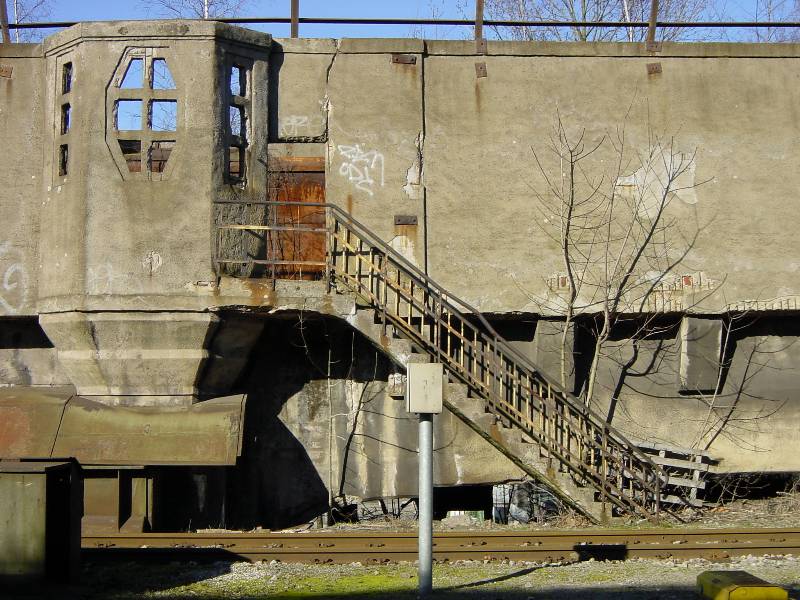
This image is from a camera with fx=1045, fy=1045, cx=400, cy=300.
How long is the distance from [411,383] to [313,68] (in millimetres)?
7703

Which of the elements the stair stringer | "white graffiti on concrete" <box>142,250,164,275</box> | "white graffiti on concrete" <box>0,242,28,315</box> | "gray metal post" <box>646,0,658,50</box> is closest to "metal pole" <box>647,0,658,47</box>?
"gray metal post" <box>646,0,658,50</box>

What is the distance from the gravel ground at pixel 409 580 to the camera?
8945 mm

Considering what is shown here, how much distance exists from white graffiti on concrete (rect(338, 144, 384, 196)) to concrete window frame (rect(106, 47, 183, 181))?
248 cm

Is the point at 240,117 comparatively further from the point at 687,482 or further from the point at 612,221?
the point at 687,482

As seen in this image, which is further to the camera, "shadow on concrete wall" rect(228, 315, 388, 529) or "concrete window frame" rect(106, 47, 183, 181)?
"shadow on concrete wall" rect(228, 315, 388, 529)

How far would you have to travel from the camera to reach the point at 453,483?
50.6ft

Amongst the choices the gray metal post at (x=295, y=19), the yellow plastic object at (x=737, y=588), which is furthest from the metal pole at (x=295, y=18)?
the yellow plastic object at (x=737, y=588)

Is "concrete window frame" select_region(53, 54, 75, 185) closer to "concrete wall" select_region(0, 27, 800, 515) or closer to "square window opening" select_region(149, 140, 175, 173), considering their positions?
"concrete wall" select_region(0, 27, 800, 515)

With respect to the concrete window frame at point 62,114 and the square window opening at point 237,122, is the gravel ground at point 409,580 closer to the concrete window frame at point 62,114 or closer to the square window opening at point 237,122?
the concrete window frame at point 62,114

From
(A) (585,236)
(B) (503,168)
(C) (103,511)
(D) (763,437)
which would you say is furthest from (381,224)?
(D) (763,437)

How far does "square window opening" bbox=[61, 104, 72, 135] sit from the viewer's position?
14.6 meters

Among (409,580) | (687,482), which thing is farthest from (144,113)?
(687,482)

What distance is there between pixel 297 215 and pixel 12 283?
4.22m

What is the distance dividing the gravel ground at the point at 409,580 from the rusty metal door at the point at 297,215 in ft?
19.1
